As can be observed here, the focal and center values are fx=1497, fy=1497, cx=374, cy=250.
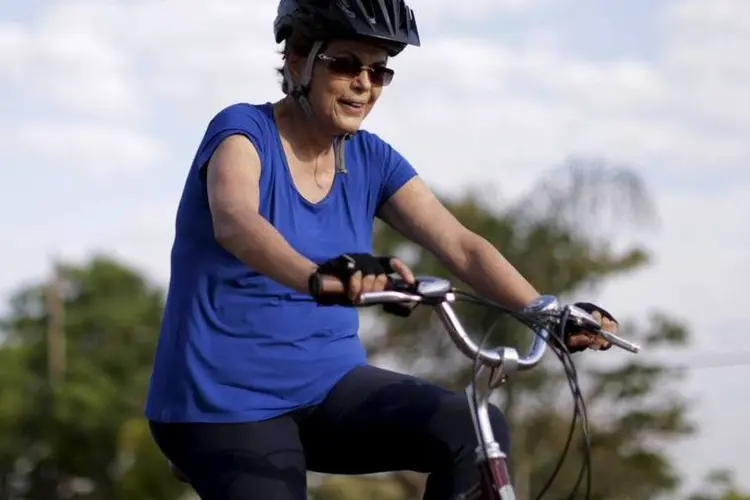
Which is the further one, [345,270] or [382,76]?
[382,76]

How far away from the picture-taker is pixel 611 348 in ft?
12.1

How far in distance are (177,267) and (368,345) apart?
21.9m

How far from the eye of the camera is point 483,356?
10.4ft

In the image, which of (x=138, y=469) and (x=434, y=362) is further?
(x=138, y=469)

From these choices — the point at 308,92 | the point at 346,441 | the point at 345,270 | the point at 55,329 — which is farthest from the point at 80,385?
the point at 345,270

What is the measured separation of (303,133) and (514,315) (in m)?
0.93

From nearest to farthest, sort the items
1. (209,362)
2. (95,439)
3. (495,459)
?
(495,459) < (209,362) < (95,439)

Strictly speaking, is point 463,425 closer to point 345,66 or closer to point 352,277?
point 352,277

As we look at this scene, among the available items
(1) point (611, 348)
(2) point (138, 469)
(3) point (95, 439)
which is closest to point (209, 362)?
(1) point (611, 348)

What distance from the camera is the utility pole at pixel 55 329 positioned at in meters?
37.5

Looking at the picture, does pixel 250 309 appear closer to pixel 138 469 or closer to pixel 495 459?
pixel 495 459

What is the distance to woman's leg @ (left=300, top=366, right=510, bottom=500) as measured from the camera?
3.45m

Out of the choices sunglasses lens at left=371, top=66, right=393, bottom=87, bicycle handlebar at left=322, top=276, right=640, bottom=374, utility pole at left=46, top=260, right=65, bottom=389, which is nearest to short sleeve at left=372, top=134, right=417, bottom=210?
sunglasses lens at left=371, top=66, right=393, bottom=87

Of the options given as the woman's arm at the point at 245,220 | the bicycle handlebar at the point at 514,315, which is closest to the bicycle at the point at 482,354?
the bicycle handlebar at the point at 514,315
